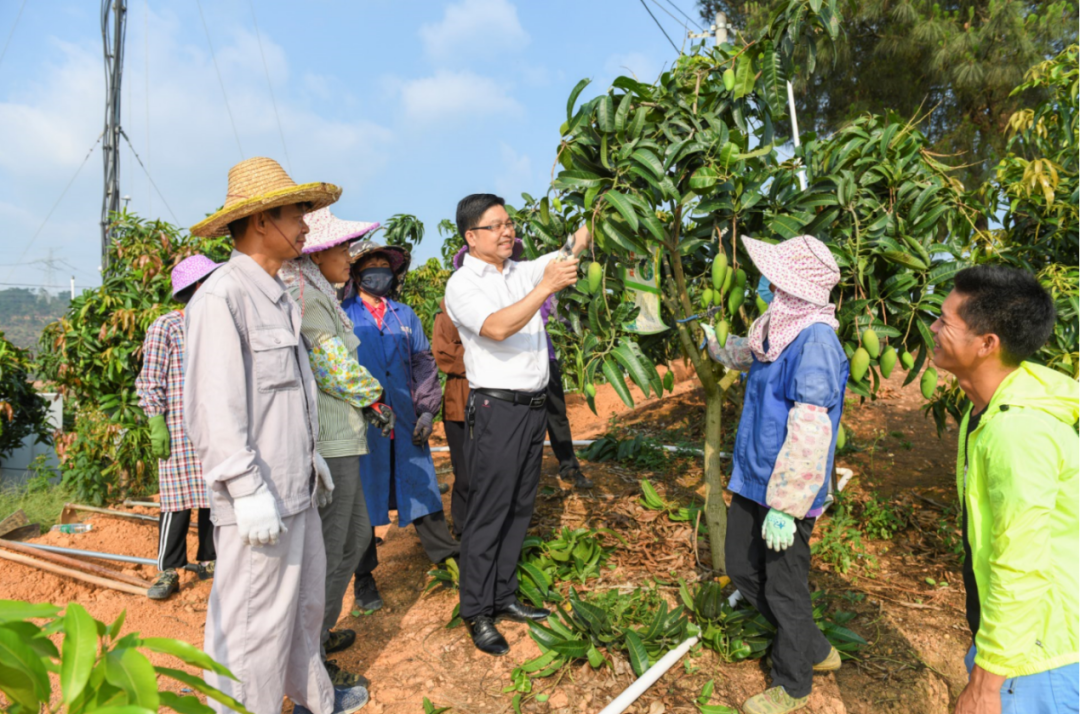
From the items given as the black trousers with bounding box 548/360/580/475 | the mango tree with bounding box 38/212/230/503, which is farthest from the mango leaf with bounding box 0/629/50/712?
the mango tree with bounding box 38/212/230/503

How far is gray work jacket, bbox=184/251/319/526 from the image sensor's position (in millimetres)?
1725

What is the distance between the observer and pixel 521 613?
9.07 feet

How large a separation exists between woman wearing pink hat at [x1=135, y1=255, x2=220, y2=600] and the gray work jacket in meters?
1.28

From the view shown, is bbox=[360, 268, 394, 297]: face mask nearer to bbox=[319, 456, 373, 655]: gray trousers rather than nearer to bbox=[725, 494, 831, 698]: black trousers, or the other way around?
bbox=[319, 456, 373, 655]: gray trousers

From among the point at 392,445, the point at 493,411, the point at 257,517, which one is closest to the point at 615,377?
the point at 493,411

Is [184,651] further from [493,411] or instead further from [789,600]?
[789,600]

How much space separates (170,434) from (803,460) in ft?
8.93

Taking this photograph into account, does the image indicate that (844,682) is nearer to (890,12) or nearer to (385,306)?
(385,306)

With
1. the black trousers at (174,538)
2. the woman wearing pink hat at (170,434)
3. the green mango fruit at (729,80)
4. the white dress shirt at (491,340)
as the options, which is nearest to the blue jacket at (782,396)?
the white dress shirt at (491,340)

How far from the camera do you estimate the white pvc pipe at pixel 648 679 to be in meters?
2.20

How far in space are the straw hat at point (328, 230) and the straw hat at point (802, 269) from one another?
1450 mm

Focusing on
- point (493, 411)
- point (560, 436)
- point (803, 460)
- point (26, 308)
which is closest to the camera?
point (803, 460)

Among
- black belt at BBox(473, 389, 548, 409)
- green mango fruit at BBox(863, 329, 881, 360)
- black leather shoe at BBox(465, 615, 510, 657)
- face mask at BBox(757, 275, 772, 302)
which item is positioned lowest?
black leather shoe at BBox(465, 615, 510, 657)

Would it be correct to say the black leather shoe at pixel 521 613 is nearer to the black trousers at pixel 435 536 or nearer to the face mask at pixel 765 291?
the black trousers at pixel 435 536
